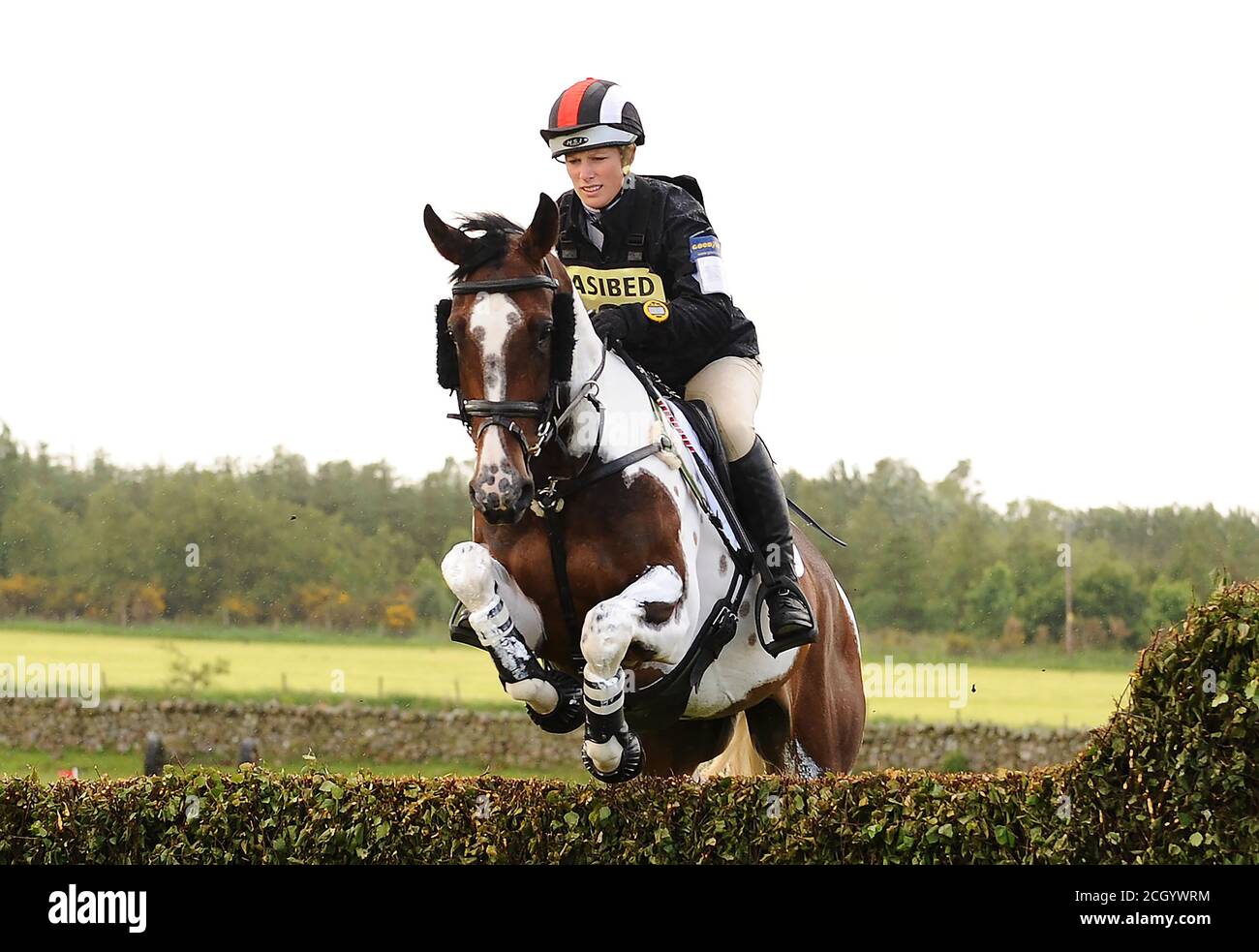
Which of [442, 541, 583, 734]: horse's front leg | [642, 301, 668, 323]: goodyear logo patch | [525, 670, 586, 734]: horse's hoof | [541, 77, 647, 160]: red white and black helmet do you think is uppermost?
[541, 77, 647, 160]: red white and black helmet

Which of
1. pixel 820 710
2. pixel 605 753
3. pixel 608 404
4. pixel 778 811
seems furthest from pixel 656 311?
pixel 820 710

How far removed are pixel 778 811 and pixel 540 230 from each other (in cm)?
219

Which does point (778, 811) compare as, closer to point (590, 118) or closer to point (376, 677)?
point (590, 118)

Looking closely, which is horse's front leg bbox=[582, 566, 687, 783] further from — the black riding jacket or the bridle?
the black riding jacket

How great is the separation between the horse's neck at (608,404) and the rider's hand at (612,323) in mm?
74

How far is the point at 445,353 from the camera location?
484 cm

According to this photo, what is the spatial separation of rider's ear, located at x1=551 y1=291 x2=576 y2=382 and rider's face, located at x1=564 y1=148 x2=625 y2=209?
93cm

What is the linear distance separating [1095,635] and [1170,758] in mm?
19024

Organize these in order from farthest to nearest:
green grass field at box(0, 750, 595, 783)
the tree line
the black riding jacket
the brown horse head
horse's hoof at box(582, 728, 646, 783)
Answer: the tree line, green grass field at box(0, 750, 595, 783), the black riding jacket, horse's hoof at box(582, 728, 646, 783), the brown horse head

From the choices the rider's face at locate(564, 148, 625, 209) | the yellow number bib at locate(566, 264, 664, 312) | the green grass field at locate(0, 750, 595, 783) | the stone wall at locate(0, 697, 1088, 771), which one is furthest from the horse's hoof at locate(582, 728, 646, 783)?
the stone wall at locate(0, 697, 1088, 771)

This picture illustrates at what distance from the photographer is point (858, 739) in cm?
724

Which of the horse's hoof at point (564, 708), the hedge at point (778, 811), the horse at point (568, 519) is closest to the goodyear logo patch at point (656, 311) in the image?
the horse at point (568, 519)

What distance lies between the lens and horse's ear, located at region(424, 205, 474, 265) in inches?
191

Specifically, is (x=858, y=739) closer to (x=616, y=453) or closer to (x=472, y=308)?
(x=616, y=453)
